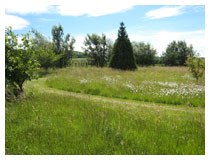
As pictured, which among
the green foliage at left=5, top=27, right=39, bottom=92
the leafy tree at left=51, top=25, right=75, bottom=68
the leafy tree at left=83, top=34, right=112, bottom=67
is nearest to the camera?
the green foliage at left=5, top=27, right=39, bottom=92

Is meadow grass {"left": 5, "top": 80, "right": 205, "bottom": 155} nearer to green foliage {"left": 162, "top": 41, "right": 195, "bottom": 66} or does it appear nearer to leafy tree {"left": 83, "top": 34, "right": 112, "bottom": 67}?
leafy tree {"left": 83, "top": 34, "right": 112, "bottom": 67}

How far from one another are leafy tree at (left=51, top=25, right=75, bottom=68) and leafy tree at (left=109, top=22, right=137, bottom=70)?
1318cm

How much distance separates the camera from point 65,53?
4094cm

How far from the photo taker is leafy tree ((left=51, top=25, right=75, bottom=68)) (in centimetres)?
3881

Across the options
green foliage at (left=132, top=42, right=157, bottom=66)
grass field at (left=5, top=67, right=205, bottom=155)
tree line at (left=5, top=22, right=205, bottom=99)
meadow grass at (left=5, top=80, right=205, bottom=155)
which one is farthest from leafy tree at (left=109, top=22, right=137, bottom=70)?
meadow grass at (left=5, top=80, right=205, bottom=155)

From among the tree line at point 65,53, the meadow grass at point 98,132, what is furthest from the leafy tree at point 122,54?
the meadow grass at point 98,132

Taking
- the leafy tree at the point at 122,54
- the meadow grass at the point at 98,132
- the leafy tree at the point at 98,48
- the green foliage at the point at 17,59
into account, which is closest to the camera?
the meadow grass at the point at 98,132

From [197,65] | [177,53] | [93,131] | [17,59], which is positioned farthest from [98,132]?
[177,53]

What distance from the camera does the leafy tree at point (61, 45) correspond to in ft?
127

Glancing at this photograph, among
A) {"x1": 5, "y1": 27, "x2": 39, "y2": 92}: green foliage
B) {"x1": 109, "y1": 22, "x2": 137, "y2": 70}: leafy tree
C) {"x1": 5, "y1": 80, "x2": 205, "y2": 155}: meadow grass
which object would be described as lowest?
{"x1": 5, "y1": 80, "x2": 205, "y2": 155}: meadow grass

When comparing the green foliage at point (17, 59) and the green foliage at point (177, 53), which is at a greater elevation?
the green foliage at point (177, 53)

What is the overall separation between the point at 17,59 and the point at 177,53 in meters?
56.4

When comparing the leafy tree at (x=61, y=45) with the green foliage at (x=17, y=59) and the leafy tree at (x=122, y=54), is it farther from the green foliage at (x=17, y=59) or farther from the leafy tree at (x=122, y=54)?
the green foliage at (x=17, y=59)

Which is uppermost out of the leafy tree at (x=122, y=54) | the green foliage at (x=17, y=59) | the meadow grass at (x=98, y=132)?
the leafy tree at (x=122, y=54)
